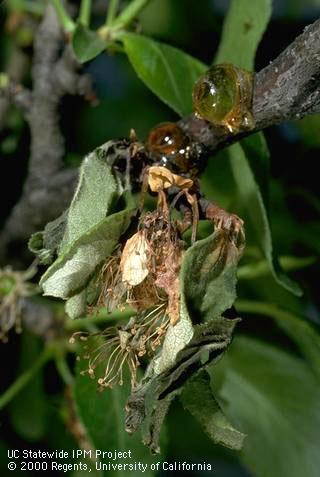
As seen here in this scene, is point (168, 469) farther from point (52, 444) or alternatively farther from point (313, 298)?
point (313, 298)

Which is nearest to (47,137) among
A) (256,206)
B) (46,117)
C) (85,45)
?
(46,117)

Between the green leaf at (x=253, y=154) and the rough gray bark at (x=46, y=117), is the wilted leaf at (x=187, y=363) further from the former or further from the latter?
the rough gray bark at (x=46, y=117)

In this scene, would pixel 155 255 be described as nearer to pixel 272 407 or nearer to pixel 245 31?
pixel 245 31

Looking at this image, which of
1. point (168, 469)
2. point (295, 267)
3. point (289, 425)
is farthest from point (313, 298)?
point (168, 469)

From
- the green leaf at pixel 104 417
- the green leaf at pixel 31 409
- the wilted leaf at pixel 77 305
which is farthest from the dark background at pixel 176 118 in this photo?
the wilted leaf at pixel 77 305

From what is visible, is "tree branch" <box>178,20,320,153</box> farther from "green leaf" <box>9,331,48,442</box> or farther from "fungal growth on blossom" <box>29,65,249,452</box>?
"green leaf" <box>9,331,48,442</box>
